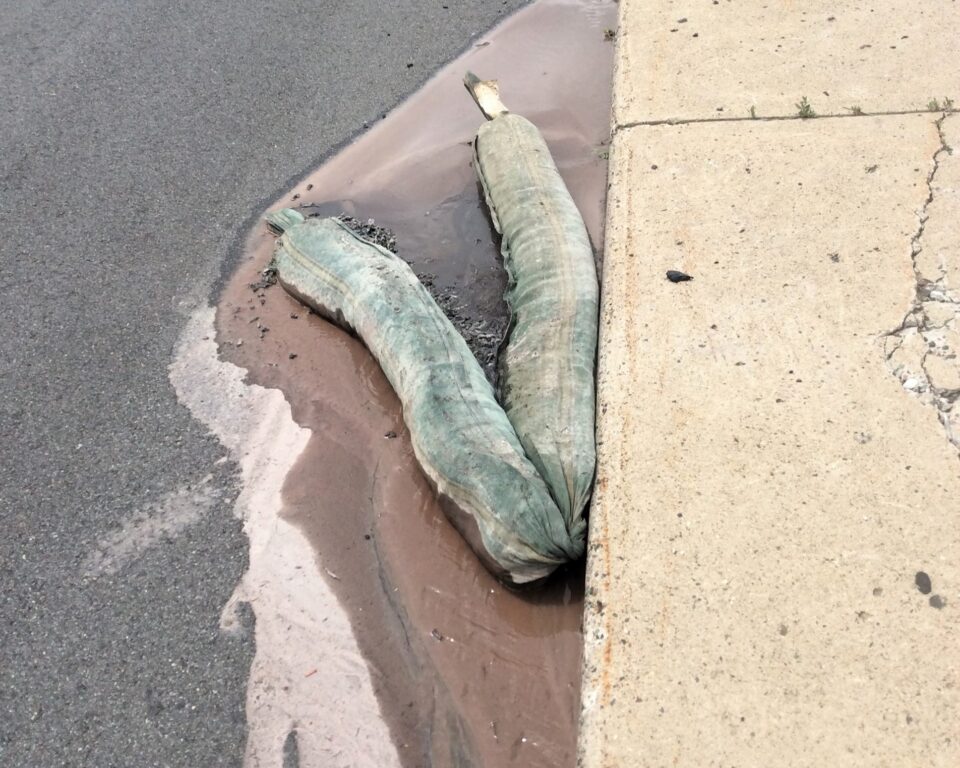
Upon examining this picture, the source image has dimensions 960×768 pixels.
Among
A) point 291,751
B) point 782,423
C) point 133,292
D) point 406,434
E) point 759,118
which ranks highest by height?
point 133,292

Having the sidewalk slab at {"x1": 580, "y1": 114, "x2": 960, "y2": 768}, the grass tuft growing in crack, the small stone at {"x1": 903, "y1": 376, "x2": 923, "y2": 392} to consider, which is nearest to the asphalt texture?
the sidewalk slab at {"x1": 580, "y1": 114, "x2": 960, "y2": 768}

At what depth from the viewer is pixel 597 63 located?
591 cm

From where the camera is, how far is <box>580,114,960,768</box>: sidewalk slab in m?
2.40

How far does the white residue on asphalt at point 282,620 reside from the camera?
9.30ft

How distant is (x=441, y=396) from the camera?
339cm

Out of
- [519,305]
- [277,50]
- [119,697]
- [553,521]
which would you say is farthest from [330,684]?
[277,50]

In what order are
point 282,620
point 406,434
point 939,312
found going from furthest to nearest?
point 406,434 < point 939,312 < point 282,620

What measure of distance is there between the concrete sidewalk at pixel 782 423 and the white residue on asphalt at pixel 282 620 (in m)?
0.85

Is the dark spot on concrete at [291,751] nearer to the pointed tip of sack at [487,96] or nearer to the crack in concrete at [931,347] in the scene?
the crack in concrete at [931,347]

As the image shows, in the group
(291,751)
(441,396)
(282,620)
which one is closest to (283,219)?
(441,396)

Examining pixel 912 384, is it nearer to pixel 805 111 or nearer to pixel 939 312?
pixel 939 312

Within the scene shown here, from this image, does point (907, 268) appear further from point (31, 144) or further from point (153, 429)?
point (31, 144)

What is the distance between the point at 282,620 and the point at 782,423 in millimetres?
1897

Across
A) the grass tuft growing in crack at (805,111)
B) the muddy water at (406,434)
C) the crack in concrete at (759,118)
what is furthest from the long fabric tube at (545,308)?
the grass tuft growing in crack at (805,111)
